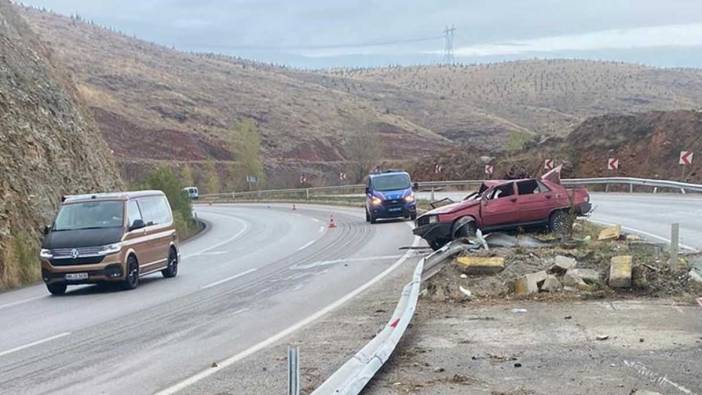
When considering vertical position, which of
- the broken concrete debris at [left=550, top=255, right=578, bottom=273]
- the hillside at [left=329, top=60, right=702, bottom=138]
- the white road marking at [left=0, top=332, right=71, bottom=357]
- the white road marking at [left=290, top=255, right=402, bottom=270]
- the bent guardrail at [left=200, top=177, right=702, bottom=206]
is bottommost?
the bent guardrail at [left=200, top=177, right=702, bottom=206]

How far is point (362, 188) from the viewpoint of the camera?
6278 cm

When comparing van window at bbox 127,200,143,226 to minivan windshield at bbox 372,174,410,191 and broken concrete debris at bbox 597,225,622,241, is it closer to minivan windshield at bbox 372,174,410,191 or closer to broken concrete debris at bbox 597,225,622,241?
broken concrete debris at bbox 597,225,622,241

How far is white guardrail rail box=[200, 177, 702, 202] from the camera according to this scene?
40.1 metres

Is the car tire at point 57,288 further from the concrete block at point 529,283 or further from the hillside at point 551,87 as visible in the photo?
the hillside at point 551,87

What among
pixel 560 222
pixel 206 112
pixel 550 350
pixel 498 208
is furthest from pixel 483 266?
pixel 206 112

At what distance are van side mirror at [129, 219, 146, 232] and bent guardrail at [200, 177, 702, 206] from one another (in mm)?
25621

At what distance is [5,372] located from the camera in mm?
8977

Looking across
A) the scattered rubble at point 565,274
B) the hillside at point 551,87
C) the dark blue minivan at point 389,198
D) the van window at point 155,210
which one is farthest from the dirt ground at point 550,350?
the hillside at point 551,87

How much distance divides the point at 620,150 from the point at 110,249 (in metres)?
44.4

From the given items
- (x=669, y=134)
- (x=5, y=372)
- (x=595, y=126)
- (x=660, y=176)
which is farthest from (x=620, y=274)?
(x=595, y=126)

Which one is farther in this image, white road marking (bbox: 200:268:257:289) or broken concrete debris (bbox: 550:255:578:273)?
white road marking (bbox: 200:268:257:289)

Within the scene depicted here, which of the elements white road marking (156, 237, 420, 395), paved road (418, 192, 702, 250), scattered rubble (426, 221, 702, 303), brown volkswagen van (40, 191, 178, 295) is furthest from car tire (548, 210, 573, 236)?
brown volkswagen van (40, 191, 178, 295)

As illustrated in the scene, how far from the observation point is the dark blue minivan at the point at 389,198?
33.5 metres

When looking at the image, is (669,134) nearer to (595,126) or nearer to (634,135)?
(634,135)
